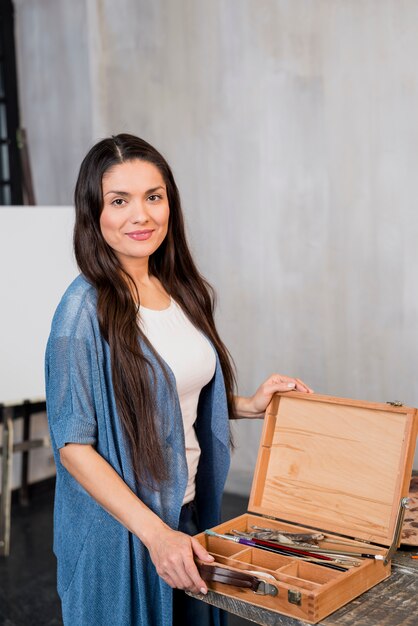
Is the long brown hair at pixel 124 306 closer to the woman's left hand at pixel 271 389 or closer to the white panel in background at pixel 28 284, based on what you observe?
the woman's left hand at pixel 271 389

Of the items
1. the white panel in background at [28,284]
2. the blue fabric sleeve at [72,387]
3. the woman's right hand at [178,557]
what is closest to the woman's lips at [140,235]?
the blue fabric sleeve at [72,387]

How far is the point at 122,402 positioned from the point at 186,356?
0.65ft

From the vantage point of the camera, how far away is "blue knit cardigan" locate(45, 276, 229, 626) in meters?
1.55

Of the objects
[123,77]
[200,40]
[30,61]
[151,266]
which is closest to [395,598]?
[151,266]

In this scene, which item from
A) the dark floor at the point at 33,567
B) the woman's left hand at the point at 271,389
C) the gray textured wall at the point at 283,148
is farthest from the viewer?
the gray textured wall at the point at 283,148

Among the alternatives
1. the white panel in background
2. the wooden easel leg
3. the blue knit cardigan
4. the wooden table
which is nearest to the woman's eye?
the blue knit cardigan

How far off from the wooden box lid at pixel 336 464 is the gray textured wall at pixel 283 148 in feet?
6.11

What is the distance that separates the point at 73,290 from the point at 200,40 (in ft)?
9.40

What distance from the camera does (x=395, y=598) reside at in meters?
1.41

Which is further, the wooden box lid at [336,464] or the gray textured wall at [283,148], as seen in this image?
the gray textured wall at [283,148]

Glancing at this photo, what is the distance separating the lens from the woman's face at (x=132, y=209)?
5.41 feet

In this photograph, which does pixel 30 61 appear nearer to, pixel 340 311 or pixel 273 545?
pixel 340 311

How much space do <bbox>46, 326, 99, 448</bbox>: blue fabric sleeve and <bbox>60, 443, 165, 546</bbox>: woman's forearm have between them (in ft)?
0.09

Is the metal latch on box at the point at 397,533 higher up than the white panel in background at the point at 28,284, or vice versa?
the white panel in background at the point at 28,284
